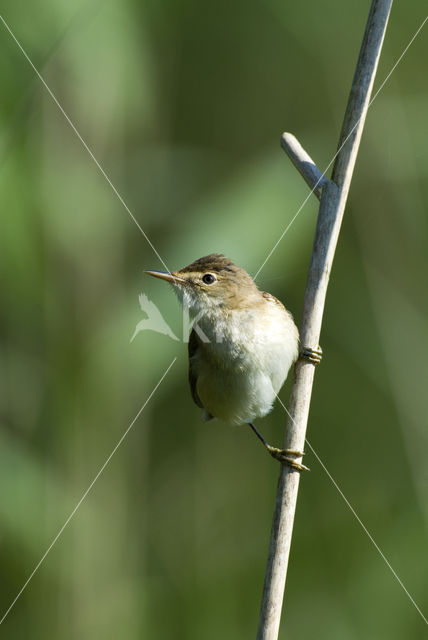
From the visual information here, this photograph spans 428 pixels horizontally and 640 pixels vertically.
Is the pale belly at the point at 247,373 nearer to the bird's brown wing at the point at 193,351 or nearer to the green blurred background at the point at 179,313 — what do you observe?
the bird's brown wing at the point at 193,351

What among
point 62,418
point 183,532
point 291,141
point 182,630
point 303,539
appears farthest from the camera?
point 183,532

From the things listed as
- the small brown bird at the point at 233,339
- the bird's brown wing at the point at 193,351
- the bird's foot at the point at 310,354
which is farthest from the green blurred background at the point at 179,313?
the bird's foot at the point at 310,354

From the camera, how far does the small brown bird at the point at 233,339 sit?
1.84 m

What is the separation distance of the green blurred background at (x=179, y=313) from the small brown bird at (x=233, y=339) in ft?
0.58

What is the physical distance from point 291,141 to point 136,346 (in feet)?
2.56

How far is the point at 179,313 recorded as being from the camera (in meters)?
2.04

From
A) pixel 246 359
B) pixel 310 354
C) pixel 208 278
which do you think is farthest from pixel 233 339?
pixel 310 354

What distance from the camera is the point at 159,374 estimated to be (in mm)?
2131

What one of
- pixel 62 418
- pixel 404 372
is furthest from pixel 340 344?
pixel 62 418

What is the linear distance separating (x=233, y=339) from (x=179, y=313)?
0.84 ft

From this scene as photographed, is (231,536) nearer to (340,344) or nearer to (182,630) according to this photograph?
(182,630)

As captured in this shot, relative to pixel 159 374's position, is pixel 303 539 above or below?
below

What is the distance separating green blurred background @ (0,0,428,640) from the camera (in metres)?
2.01

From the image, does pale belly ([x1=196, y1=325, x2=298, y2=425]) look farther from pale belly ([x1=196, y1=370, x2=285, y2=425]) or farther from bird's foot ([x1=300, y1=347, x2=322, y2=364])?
bird's foot ([x1=300, y1=347, x2=322, y2=364])
